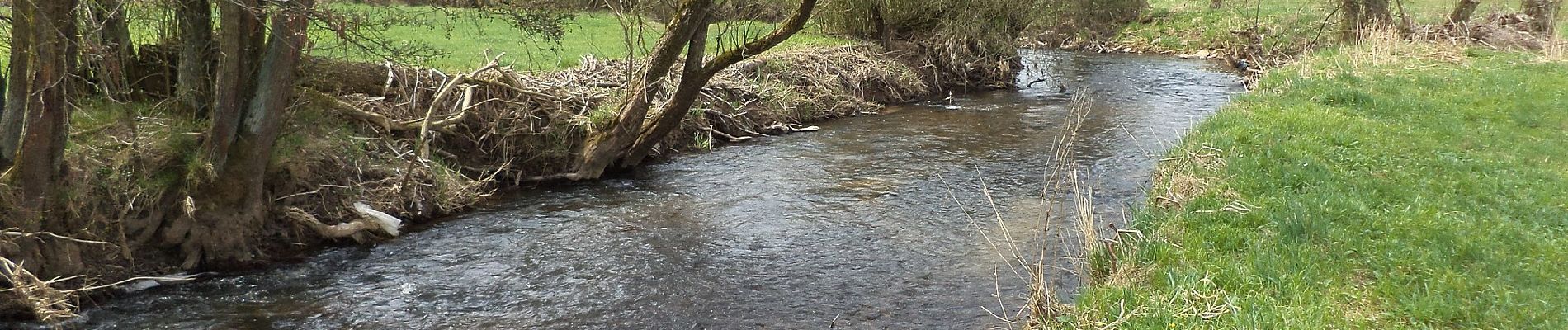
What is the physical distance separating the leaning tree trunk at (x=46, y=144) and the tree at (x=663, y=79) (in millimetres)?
5245

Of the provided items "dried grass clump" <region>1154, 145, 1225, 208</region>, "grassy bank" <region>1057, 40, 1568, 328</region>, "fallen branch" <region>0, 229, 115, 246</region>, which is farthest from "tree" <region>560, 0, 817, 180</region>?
"fallen branch" <region>0, 229, 115, 246</region>

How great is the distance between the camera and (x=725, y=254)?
8.50 metres

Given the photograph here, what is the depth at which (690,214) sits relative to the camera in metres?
9.99

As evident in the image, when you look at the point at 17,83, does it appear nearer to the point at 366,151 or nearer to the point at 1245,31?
the point at 366,151

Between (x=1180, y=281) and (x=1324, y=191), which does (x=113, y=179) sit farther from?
(x=1324, y=191)

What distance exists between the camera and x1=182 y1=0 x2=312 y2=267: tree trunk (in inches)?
308

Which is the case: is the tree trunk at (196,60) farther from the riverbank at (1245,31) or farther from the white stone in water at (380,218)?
the riverbank at (1245,31)

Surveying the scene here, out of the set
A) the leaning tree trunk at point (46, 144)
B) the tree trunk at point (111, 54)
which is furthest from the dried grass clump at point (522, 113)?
the leaning tree trunk at point (46, 144)

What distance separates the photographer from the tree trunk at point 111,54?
771 centimetres

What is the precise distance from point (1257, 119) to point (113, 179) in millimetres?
10863

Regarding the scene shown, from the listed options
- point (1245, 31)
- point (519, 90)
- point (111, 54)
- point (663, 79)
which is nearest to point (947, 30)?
point (663, 79)

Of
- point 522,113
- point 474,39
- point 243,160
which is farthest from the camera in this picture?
point 474,39

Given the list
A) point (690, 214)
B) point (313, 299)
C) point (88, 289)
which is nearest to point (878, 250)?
point (690, 214)

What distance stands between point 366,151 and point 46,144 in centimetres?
314
